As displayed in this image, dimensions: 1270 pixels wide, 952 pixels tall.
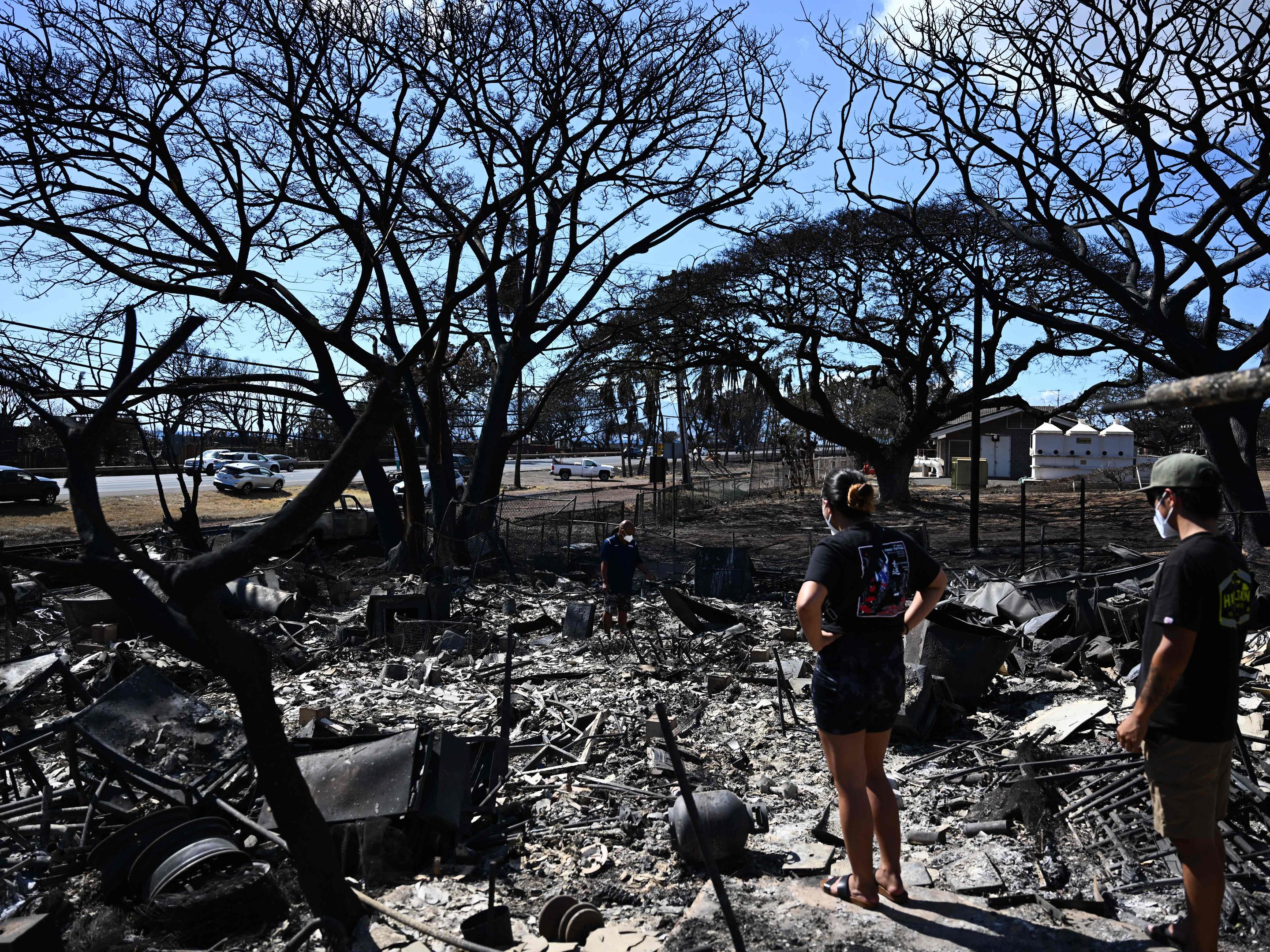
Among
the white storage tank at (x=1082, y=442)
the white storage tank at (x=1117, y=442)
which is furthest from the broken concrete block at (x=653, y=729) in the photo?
the white storage tank at (x=1117, y=442)

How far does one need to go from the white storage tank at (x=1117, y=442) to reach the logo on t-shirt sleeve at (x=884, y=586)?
2080 inches

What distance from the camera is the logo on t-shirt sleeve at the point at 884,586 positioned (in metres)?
3.70

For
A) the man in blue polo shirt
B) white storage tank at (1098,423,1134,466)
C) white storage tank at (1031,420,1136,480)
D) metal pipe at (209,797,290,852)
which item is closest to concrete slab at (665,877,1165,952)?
metal pipe at (209,797,290,852)

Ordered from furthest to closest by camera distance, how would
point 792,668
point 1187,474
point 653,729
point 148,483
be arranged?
point 148,483, point 792,668, point 653,729, point 1187,474

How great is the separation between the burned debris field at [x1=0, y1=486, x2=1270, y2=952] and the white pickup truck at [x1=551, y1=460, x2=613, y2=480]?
37752mm

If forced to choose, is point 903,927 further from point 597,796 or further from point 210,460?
point 210,460

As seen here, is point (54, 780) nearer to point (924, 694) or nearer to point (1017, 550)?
point (924, 694)

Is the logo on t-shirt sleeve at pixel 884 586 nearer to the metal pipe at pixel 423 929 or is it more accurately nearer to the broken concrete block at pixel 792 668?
the metal pipe at pixel 423 929

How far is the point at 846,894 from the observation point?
3.89 metres

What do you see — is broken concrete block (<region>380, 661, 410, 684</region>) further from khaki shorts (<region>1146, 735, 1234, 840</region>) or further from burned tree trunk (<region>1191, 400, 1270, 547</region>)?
burned tree trunk (<region>1191, 400, 1270, 547</region>)

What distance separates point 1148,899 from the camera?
4156 mm

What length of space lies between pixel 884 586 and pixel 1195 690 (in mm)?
1136

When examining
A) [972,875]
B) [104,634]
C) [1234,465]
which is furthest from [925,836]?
[1234,465]

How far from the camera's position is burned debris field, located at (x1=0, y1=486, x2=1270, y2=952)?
160 inches
